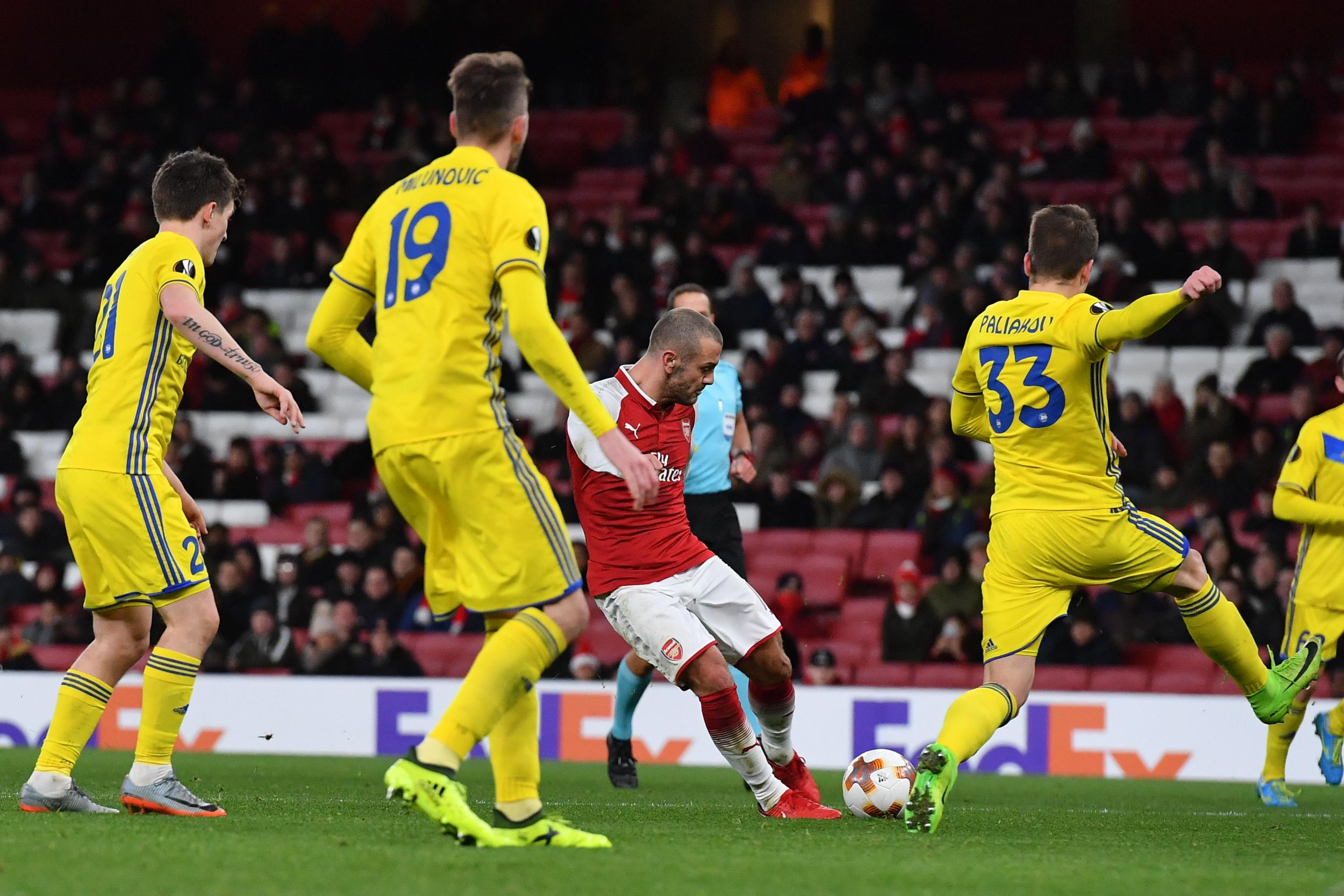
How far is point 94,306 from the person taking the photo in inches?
733

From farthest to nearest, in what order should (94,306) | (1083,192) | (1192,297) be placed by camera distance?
(94,306) → (1083,192) → (1192,297)

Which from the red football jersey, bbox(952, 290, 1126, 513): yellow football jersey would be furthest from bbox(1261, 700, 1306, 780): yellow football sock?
the red football jersey

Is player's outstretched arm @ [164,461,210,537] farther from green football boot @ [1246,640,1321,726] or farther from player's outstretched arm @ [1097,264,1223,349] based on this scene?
green football boot @ [1246,640,1321,726]

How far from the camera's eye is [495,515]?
4797 millimetres

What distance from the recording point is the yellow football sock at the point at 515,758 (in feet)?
16.5

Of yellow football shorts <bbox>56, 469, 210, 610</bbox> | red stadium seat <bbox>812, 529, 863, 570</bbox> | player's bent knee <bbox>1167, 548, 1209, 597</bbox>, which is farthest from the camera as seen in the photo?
red stadium seat <bbox>812, 529, 863, 570</bbox>

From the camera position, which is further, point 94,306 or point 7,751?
point 94,306

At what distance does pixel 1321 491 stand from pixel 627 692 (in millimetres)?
3588

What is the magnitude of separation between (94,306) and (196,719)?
7.80 metres

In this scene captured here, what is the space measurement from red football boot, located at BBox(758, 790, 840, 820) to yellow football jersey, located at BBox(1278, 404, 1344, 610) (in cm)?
301

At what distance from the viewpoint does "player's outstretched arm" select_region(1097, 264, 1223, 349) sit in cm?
560

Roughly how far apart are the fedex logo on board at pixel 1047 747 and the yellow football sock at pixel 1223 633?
444 cm

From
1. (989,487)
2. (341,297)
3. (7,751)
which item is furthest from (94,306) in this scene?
(341,297)

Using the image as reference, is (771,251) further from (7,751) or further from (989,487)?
(7,751)
